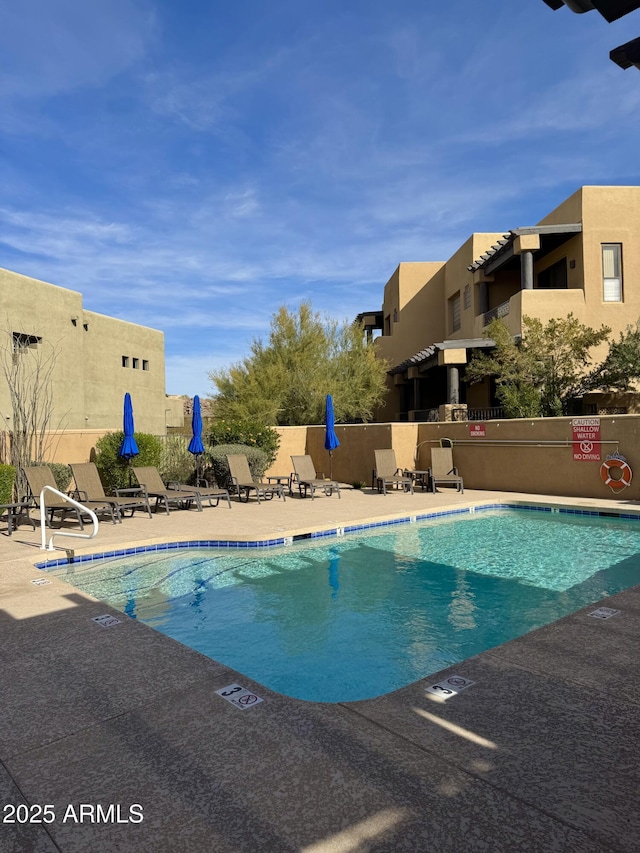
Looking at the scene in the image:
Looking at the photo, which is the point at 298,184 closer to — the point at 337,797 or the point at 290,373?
the point at 290,373

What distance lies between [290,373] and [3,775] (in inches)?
730

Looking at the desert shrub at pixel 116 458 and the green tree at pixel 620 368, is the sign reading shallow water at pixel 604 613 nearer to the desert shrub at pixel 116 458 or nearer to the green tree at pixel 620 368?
the desert shrub at pixel 116 458

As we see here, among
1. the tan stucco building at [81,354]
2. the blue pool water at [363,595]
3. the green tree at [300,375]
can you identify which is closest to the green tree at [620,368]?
the blue pool water at [363,595]

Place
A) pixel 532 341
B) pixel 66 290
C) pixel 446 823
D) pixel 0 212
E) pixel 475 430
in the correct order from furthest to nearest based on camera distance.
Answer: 1. pixel 66 290
2. pixel 0 212
3. pixel 532 341
4. pixel 475 430
5. pixel 446 823

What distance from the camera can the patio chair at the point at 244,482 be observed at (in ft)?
39.7

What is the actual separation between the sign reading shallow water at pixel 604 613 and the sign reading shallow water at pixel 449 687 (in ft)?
5.37

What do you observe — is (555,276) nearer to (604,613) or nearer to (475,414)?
(475,414)

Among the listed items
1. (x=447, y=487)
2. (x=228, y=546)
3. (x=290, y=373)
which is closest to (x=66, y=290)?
(x=290, y=373)

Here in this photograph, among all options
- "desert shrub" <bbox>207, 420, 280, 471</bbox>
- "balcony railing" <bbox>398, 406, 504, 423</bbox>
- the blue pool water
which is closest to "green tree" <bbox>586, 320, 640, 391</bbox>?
"balcony railing" <bbox>398, 406, 504, 423</bbox>

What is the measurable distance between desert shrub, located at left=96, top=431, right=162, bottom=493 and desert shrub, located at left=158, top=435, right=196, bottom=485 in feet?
4.49

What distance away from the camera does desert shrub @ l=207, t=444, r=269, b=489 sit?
44.3 ft

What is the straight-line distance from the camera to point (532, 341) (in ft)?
53.6

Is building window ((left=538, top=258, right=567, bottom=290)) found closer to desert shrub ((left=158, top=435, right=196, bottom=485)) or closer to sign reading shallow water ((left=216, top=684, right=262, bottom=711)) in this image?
desert shrub ((left=158, top=435, right=196, bottom=485))

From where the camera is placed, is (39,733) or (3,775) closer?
(3,775)
